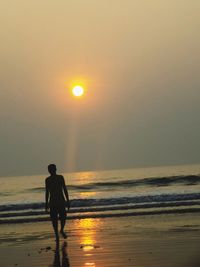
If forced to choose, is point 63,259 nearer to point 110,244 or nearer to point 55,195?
point 110,244

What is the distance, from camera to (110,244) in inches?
485

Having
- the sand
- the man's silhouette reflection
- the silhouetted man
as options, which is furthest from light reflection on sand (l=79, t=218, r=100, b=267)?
the silhouetted man

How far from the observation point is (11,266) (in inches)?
409

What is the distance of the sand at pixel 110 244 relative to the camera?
10078 mm

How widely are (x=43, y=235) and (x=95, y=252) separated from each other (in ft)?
14.9

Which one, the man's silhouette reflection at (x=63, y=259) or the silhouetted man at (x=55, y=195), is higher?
the silhouetted man at (x=55, y=195)

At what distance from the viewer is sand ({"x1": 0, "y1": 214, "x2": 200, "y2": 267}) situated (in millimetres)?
10078

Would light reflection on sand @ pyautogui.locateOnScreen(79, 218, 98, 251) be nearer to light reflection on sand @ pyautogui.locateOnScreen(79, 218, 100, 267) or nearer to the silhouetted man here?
light reflection on sand @ pyautogui.locateOnScreen(79, 218, 100, 267)

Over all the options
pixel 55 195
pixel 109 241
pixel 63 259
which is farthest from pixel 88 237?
pixel 63 259

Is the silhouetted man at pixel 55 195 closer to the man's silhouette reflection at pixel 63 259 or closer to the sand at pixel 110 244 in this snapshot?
the sand at pixel 110 244

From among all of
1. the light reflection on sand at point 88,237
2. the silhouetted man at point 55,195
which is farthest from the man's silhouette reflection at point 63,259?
the silhouetted man at point 55,195

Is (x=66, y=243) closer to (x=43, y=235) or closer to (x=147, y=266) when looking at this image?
(x=43, y=235)

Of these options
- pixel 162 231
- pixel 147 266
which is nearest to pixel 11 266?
pixel 147 266

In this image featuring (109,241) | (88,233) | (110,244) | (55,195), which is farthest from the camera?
(88,233)
